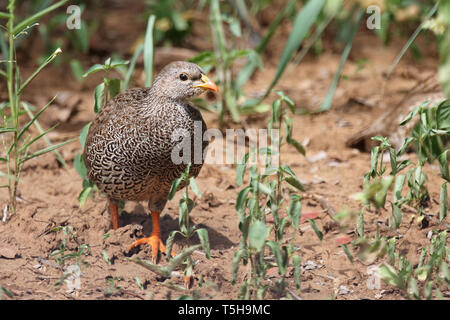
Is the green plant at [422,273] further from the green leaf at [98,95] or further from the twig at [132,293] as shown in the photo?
the green leaf at [98,95]

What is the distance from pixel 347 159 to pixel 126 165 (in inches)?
91.2

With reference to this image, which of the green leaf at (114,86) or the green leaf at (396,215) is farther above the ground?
the green leaf at (114,86)

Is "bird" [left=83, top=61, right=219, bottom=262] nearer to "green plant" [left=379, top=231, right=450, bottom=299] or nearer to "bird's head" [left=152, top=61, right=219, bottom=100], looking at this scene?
"bird's head" [left=152, top=61, right=219, bottom=100]

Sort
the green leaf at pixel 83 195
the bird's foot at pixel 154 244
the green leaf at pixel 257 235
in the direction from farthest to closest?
the green leaf at pixel 83 195
the bird's foot at pixel 154 244
the green leaf at pixel 257 235

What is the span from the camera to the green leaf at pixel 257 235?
9.90 ft

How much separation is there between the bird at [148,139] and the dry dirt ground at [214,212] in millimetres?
380

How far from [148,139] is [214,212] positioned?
114 cm

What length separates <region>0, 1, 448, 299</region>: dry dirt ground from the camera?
356 centimetres

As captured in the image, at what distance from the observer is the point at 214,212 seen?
471 cm

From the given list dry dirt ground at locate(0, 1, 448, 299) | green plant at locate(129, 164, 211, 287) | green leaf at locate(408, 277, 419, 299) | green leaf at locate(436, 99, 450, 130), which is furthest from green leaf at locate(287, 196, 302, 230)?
green leaf at locate(436, 99, 450, 130)

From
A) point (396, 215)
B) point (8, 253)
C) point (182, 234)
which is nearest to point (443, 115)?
point (396, 215)

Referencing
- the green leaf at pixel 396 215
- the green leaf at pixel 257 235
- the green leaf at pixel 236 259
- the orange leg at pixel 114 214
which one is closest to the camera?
the green leaf at pixel 257 235

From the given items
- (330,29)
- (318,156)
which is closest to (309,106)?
(318,156)

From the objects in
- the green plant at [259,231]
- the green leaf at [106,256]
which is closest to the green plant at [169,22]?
the green leaf at [106,256]
